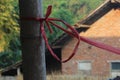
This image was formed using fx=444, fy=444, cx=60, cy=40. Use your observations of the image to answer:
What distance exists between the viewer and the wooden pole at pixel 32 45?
71.7 inches

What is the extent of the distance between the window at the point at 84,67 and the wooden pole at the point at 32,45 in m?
20.0

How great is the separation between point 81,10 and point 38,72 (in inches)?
1698

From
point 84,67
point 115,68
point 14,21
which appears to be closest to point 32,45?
point 115,68

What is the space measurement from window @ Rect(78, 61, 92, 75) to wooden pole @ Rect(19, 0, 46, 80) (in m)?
20.0

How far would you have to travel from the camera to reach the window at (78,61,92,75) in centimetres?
Answer: 2183

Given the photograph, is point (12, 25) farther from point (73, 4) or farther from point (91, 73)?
point (73, 4)

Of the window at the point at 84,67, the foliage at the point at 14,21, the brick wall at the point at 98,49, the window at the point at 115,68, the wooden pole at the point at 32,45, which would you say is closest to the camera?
the wooden pole at the point at 32,45

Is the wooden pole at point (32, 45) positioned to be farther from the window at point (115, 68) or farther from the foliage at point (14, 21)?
the window at point (115, 68)

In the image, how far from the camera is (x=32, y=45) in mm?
1828

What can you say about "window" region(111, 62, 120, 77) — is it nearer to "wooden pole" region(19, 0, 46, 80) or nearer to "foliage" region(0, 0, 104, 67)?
"foliage" region(0, 0, 104, 67)

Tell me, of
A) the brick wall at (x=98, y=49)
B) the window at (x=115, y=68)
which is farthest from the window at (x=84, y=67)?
the window at (x=115, y=68)

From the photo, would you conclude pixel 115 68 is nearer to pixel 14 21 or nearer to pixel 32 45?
pixel 14 21

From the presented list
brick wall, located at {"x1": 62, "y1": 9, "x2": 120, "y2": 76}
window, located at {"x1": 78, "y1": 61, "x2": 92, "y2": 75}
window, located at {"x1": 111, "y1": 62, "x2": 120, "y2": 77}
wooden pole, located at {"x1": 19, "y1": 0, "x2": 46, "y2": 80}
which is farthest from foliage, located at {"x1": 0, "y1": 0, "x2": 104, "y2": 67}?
wooden pole, located at {"x1": 19, "y1": 0, "x2": 46, "y2": 80}

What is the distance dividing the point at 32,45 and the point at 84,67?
66.3ft
